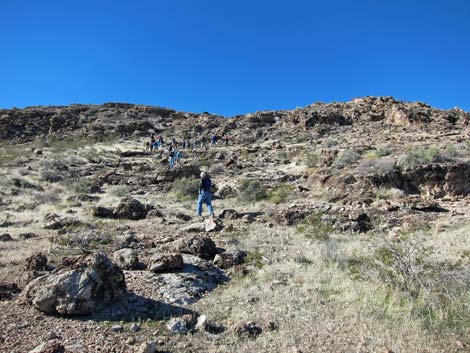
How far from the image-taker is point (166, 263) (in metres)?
6.18

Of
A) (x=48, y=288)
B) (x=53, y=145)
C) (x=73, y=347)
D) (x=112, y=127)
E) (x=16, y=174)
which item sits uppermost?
(x=112, y=127)

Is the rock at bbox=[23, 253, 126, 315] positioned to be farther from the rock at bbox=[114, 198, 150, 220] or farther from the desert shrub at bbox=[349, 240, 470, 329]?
the rock at bbox=[114, 198, 150, 220]

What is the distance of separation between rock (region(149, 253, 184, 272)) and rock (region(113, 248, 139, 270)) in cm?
29

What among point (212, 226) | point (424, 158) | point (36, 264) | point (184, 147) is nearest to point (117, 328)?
point (36, 264)

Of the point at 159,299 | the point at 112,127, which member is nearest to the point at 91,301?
the point at 159,299

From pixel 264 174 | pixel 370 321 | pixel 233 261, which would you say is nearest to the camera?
pixel 370 321

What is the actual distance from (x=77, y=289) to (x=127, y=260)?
6.06ft

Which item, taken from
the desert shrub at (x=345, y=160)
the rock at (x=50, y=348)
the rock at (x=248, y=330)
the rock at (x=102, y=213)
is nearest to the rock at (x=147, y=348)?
the rock at (x=50, y=348)

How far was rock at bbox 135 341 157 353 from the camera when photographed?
12.1 ft

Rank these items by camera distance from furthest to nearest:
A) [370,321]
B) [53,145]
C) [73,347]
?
[53,145], [370,321], [73,347]

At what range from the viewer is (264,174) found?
1817cm

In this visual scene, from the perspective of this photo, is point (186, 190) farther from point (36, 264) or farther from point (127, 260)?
point (36, 264)

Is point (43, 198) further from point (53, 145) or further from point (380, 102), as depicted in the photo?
point (380, 102)

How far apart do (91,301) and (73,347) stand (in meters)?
0.76
